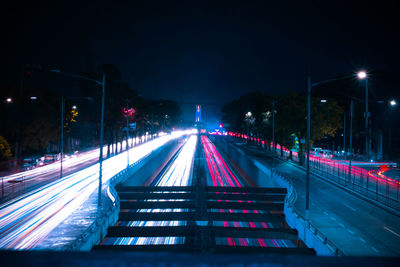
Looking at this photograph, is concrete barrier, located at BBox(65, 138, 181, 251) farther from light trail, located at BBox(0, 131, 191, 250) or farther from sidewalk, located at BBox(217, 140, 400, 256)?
sidewalk, located at BBox(217, 140, 400, 256)

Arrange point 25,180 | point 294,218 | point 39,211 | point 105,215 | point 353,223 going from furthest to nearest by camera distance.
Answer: point 25,180, point 39,211, point 294,218, point 353,223, point 105,215

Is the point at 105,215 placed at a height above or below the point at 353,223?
above

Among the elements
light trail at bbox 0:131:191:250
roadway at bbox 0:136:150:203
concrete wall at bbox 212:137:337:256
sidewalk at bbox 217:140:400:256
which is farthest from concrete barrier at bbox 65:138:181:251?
sidewalk at bbox 217:140:400:256

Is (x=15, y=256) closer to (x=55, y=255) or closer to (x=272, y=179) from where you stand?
(x=55, y=255)

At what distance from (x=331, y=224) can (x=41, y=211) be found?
22.3m

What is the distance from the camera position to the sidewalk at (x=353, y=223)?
48.4 feet

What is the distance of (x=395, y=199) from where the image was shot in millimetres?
22828

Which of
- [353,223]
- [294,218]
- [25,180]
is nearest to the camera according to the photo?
[353,223]

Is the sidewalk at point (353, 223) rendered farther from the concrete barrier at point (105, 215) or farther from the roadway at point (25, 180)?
the roadway at point (25, 180)

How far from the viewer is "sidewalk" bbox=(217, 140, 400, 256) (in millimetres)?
14750

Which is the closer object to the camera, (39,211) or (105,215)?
(105,215)

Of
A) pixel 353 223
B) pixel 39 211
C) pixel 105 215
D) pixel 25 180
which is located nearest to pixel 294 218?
pixel 353 223

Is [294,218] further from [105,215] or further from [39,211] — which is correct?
[39,211]

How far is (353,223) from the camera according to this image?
1850cm
